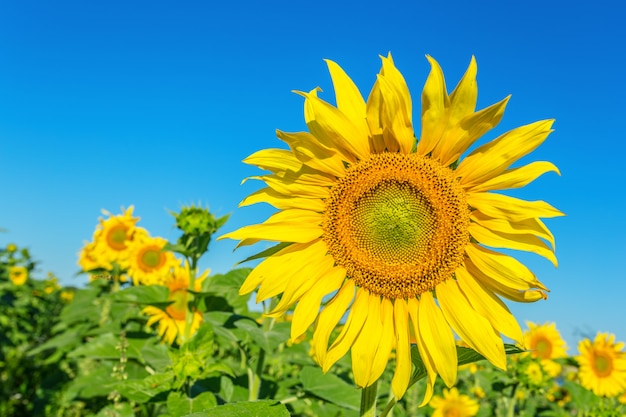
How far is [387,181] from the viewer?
6.82 feet

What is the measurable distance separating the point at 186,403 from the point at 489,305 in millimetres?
1289

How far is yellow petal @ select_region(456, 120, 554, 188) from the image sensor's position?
6.28 ft

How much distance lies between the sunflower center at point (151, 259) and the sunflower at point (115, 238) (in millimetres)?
227

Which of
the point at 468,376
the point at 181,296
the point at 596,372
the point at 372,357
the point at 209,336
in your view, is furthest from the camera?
the point at 468,376

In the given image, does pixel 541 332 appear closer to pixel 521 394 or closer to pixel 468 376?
pixel 521 394

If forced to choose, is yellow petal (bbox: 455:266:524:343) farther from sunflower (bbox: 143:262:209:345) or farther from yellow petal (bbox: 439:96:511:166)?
sunflower (bbox: 143:262:209:345)

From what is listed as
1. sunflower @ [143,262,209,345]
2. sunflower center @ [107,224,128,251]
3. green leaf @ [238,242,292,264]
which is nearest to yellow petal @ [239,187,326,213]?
green leaf @ [238,242,292,264]

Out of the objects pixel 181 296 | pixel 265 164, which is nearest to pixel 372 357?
pixel 265 164

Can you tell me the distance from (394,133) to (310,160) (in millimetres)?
300

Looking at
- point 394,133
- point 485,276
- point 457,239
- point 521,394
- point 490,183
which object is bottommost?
point 521,394

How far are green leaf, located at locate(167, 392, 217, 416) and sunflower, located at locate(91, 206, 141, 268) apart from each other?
348cm

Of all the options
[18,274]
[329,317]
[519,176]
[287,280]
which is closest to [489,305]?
[519,176]

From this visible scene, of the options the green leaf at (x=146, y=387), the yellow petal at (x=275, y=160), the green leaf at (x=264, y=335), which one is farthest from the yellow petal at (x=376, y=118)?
the green leaf at (x=146, y=387)

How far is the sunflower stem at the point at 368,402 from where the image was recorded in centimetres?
183
